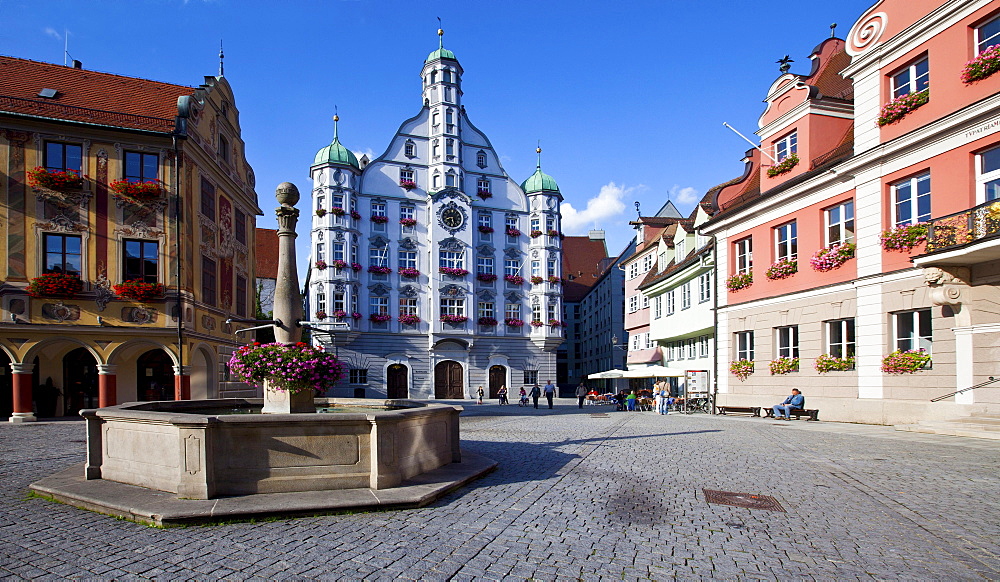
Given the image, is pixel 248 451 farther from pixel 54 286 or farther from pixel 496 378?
pixel 496 378

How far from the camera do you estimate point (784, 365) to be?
73.8 feet

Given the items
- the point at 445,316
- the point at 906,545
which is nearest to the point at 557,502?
the point at 906,545

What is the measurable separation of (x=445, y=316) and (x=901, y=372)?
1365 inches

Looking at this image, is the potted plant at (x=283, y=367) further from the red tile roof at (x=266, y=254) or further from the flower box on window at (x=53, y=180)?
the red tile roof at (x=266, y=254)

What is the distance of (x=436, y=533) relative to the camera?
21.4ft

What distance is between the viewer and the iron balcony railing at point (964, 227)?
48.0ft

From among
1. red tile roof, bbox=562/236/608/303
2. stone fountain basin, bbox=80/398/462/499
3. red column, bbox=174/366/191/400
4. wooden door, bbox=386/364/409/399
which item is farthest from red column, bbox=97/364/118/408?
red tile roof, bbox=562/236/608/303

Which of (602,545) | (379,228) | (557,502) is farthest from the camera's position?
(379,228)

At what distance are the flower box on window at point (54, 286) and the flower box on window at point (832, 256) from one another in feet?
81.2

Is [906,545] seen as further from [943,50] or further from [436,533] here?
[943,50]

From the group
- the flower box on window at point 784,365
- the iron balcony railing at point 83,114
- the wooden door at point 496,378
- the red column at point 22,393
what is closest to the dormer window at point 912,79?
the flower box on window at point 784,365

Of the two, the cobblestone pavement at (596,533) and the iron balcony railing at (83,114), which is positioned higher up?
the iron balcony railing at (83,114)

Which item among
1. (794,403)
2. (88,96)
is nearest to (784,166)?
(794,403)

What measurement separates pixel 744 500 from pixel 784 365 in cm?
1577
